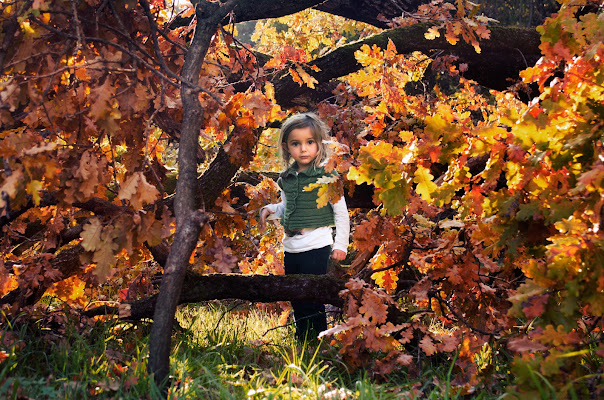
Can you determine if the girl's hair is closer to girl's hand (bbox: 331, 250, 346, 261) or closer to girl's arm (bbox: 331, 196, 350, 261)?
girl's arm (bbox: 331, 196, 350, 261)

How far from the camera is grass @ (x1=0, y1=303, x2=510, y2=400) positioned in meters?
2.16

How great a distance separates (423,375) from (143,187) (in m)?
1.64

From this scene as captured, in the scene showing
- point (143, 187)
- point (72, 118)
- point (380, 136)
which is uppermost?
point (72, 118)

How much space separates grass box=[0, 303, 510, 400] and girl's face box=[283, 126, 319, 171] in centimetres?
142

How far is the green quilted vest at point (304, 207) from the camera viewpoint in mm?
4051

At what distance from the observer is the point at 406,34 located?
15.7ft

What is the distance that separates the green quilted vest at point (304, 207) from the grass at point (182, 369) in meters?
0.96

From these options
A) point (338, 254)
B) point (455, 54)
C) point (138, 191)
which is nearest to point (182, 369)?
point (138, 191)

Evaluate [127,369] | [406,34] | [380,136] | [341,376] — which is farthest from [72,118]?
[406,34]

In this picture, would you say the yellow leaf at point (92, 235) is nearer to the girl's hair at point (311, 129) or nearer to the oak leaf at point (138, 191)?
the oak leaf at point (138, 191)

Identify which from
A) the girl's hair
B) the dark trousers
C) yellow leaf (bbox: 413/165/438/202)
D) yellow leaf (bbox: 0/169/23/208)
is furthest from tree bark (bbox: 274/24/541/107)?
yellow leaf (bbox: 0/169/23/208)

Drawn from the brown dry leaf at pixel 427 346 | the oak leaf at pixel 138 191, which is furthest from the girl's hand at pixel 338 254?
the oak leaf at pixel 138 191

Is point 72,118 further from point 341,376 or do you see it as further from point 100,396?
point 341,376

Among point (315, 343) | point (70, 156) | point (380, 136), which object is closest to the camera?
point (70, 156)
